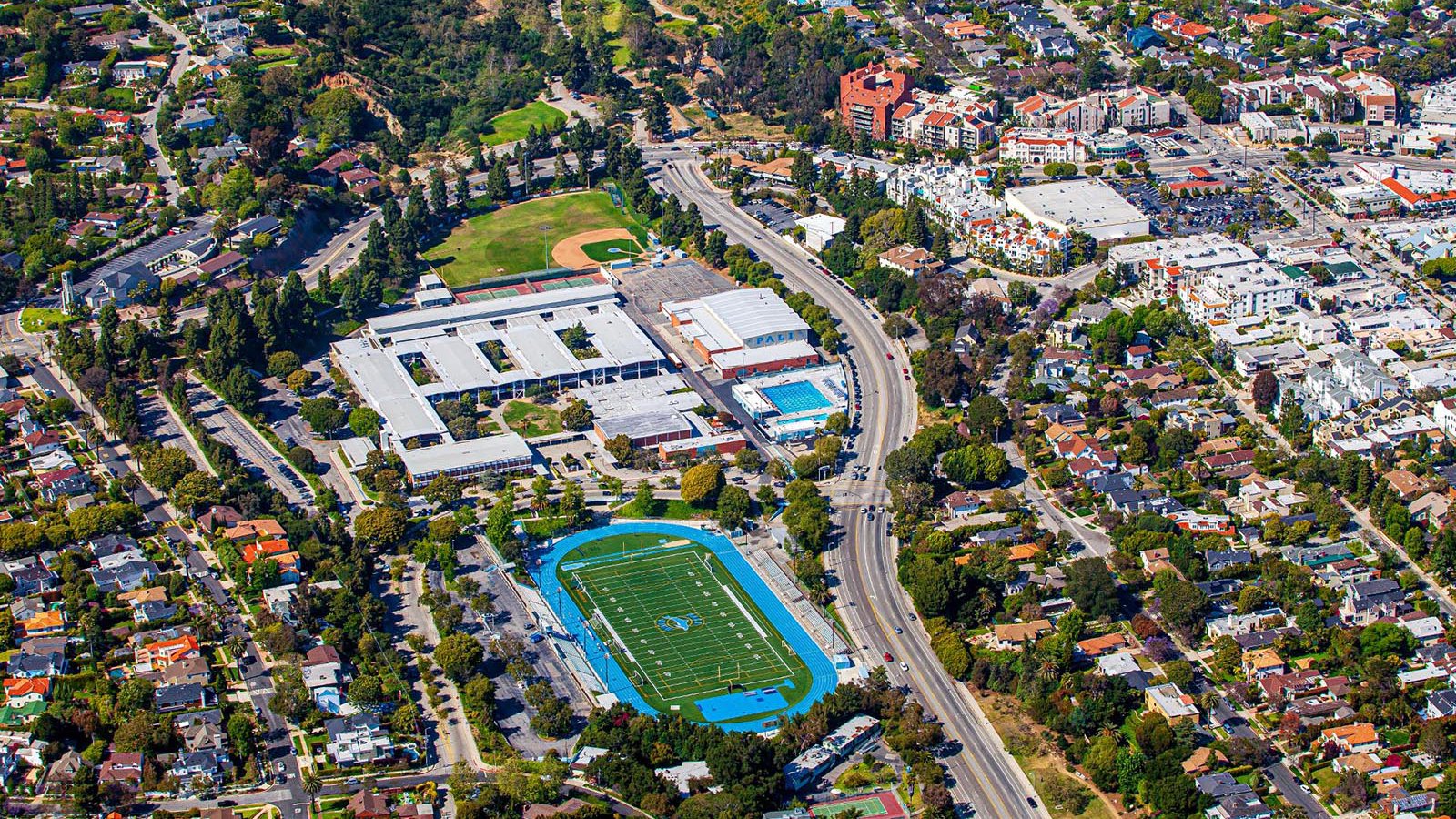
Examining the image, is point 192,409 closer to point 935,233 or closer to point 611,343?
point 611,343

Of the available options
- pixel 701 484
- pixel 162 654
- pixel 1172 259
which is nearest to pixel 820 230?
pixel 1172 259

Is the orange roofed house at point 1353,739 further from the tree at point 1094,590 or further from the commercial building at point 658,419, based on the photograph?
the commercial building at point 658,419

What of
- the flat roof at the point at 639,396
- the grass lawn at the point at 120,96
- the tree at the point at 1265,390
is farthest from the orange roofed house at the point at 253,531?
the grass lawn at the point at 120,96

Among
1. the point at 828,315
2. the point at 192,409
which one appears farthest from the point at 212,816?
the point at 828,315

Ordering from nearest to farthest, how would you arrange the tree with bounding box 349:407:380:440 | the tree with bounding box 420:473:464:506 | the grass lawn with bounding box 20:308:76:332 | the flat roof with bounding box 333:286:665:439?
the tree with bounding box 420:473:464:506 < the tree with bounding box 349:407:380:440 < the flat roof with bounding box 333:286:665:439 < the grass lawn with bounding box 20:308:76:332

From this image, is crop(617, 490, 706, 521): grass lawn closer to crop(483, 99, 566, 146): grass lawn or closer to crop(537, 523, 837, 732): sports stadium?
crop(537, 523, 837, 732): sports stadium

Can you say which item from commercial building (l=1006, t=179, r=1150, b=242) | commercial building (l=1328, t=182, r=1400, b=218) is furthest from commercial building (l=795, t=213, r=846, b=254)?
commercial building (l=1328, t=182, r=1400, b=218)

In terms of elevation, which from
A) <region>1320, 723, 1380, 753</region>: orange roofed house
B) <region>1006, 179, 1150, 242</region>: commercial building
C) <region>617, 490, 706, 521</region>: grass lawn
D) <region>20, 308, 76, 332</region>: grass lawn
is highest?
<region>20, 308, 76, 332</region>: grass lawn
